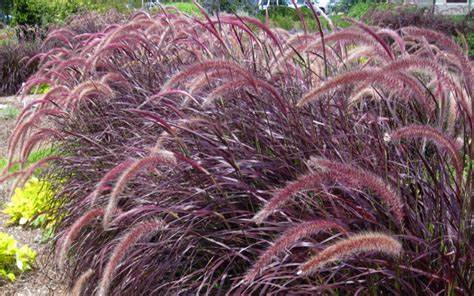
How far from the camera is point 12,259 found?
14.7 feet

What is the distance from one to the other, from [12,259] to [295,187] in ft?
10.5

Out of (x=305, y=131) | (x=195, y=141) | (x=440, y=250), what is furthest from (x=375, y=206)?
(x=195, y=141)

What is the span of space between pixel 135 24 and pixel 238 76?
5.33ft

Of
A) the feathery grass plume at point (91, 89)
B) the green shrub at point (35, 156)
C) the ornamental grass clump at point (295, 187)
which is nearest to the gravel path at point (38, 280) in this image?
the ornamental grass clump at point (295, 187)

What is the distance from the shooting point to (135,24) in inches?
163

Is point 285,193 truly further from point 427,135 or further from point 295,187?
point 427,135

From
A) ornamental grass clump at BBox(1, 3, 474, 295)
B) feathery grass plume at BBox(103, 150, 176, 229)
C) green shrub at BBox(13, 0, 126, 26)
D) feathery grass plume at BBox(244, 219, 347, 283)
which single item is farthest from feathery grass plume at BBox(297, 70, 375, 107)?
green shrub at BBox(13, 0, 126, 26)

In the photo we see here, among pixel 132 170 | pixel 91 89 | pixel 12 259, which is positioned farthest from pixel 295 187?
pixel 12 259

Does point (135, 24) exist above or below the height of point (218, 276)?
above

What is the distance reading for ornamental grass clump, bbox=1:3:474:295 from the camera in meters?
2.04

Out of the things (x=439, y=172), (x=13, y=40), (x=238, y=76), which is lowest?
(x=13, y=40)

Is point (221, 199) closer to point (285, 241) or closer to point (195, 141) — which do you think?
point (195, 141)

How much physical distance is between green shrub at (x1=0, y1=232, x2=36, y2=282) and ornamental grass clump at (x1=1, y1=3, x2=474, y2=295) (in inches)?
26.3

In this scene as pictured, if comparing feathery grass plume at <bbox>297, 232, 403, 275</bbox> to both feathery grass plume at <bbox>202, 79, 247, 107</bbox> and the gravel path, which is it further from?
the gravel path
